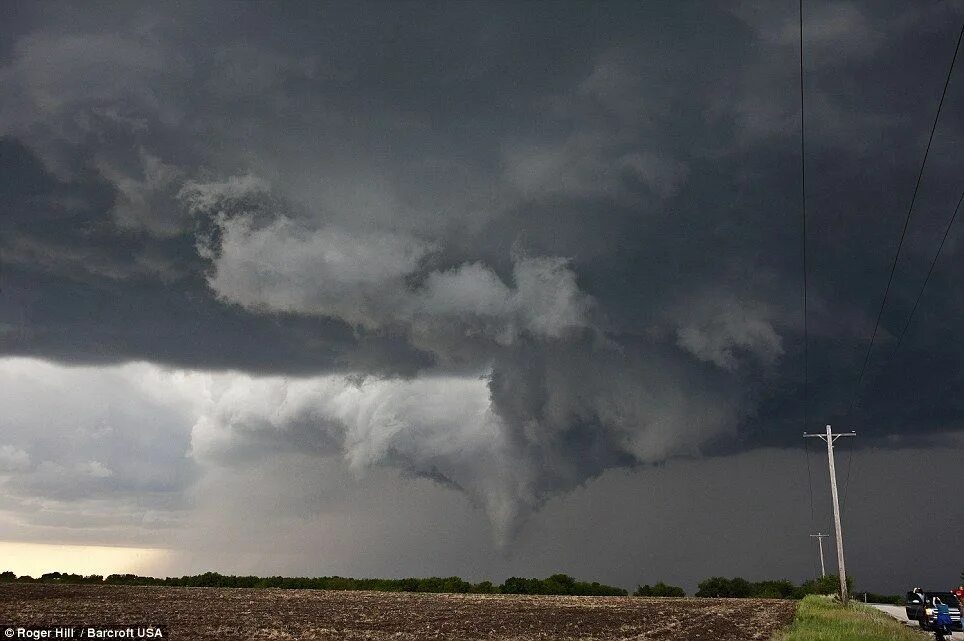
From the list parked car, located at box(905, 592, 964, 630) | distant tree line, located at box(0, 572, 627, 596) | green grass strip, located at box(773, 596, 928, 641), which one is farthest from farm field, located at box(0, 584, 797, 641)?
distant tree line, located at box(0, 572, 627, 596)

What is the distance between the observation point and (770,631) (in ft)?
161

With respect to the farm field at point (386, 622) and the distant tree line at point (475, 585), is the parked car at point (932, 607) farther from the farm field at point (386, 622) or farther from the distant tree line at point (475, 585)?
the distant tree line at point (475, 585)

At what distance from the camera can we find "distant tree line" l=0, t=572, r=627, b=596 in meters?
141

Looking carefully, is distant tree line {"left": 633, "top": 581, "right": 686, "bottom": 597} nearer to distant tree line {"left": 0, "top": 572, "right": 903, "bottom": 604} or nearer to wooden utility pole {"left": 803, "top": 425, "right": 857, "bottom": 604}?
distant tree line {"left": 0, "top": 572, "right": 903, "bottom": 604}

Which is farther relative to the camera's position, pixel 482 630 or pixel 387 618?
pixel 387 618

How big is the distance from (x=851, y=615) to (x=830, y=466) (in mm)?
20617

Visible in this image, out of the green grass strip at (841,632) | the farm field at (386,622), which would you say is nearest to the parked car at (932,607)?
the green grass strip at (841,632)

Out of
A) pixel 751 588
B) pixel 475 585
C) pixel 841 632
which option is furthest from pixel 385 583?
pixel 841 632

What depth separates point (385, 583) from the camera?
155250 millimetres

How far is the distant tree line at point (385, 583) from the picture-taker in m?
141

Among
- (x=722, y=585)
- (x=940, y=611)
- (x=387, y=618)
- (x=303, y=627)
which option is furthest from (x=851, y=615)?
(x=722, y=585)

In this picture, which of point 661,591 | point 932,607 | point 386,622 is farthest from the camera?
point 661,591

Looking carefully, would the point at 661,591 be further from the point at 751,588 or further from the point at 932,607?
the point at 932,607

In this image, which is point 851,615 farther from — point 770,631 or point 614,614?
point 614,614
